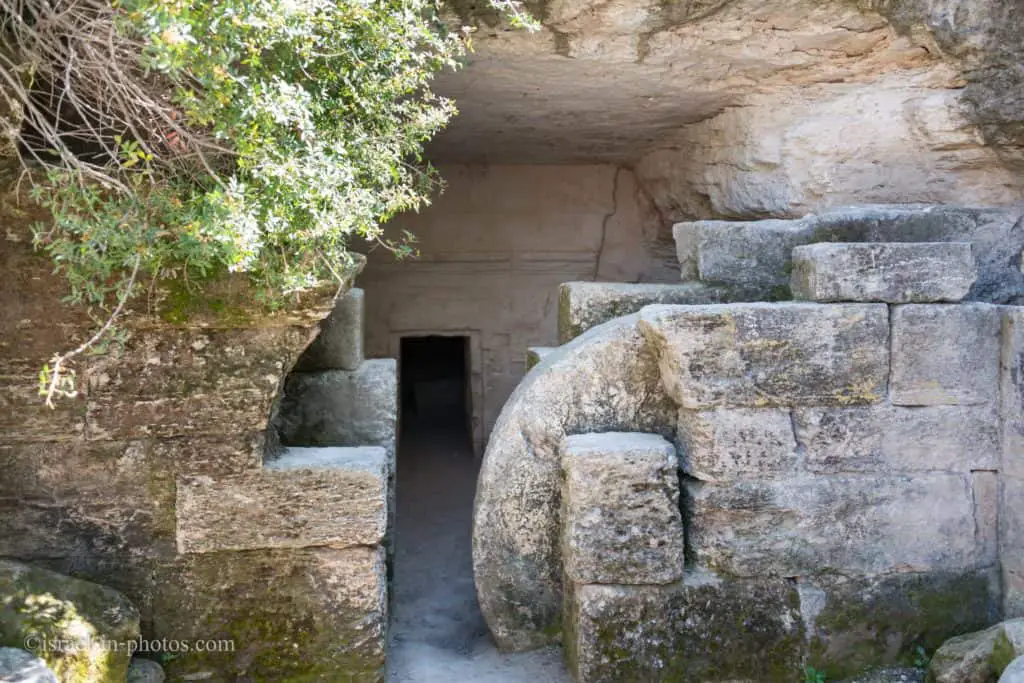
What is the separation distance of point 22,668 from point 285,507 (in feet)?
2.91

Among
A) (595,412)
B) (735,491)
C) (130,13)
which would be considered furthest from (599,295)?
(130,13)

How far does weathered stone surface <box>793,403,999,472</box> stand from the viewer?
3395 millimetres

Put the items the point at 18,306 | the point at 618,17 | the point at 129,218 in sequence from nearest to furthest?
the point at 129,218
the point at 18,306
the point at 618,17

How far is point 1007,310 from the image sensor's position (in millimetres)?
3420

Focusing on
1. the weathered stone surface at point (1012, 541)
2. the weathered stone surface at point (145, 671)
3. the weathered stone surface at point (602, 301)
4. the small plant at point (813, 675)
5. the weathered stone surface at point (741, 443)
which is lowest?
the small plant at point (813, 675)

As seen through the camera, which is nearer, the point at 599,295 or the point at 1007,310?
the point at 1007,310

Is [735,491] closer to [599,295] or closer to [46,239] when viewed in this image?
[599,295]

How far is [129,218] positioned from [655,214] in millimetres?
4228

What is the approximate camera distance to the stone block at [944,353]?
133 inches

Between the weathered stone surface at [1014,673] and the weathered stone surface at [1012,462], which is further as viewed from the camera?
the weathered stone surface at [1012,462]

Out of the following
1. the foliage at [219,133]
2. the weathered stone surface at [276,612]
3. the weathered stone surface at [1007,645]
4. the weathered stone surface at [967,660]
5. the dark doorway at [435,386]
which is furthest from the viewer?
the dark doorway at [435,386]

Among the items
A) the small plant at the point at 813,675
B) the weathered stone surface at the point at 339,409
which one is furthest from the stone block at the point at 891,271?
the weathered stone surface at the point at 339,409

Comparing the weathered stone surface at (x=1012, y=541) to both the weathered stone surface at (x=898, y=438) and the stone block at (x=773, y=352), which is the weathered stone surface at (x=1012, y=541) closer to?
the weathered stone surface at (x=898, y=438)

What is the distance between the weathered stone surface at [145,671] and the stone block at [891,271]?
8.40ft
